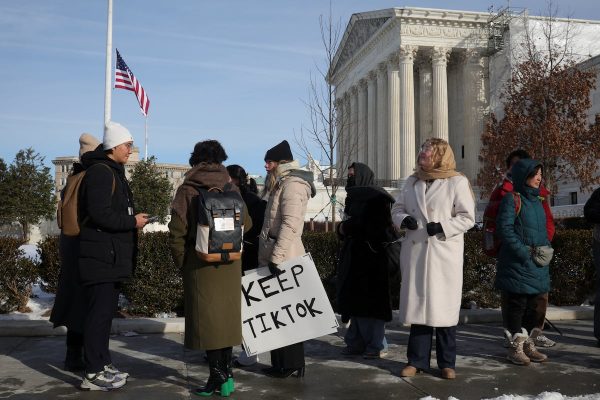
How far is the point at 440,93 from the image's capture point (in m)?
48.8

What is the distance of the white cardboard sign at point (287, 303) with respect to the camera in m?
5.54

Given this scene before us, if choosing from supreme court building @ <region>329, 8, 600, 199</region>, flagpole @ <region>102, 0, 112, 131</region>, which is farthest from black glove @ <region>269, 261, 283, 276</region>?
supreme court building @ <region>329, 8, 600, 199</region>

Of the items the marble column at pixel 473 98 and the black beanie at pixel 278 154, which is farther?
the marble column at pixel 473 98

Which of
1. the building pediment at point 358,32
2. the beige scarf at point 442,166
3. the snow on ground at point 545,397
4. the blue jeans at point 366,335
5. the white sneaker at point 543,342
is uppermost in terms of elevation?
the building pediment at point 358,32

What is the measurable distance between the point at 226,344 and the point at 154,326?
300 cm

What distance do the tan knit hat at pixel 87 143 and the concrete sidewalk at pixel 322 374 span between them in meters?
1.97

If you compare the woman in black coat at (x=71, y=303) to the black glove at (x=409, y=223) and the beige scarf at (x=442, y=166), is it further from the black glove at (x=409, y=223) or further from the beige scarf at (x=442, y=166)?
the beige scarf at (x=442, y=166)

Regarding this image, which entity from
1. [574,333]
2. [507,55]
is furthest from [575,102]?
[574,333]

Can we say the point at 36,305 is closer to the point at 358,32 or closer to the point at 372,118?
the point at 372,118

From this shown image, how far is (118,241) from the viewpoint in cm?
511

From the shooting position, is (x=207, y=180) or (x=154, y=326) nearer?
(x=207, y=180)

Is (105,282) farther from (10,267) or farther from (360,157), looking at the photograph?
(360,157)

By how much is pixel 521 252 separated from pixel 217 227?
113 inches

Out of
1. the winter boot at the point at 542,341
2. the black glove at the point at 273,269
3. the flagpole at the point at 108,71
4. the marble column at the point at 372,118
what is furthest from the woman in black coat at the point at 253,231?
the marble column at the point at 372,118
